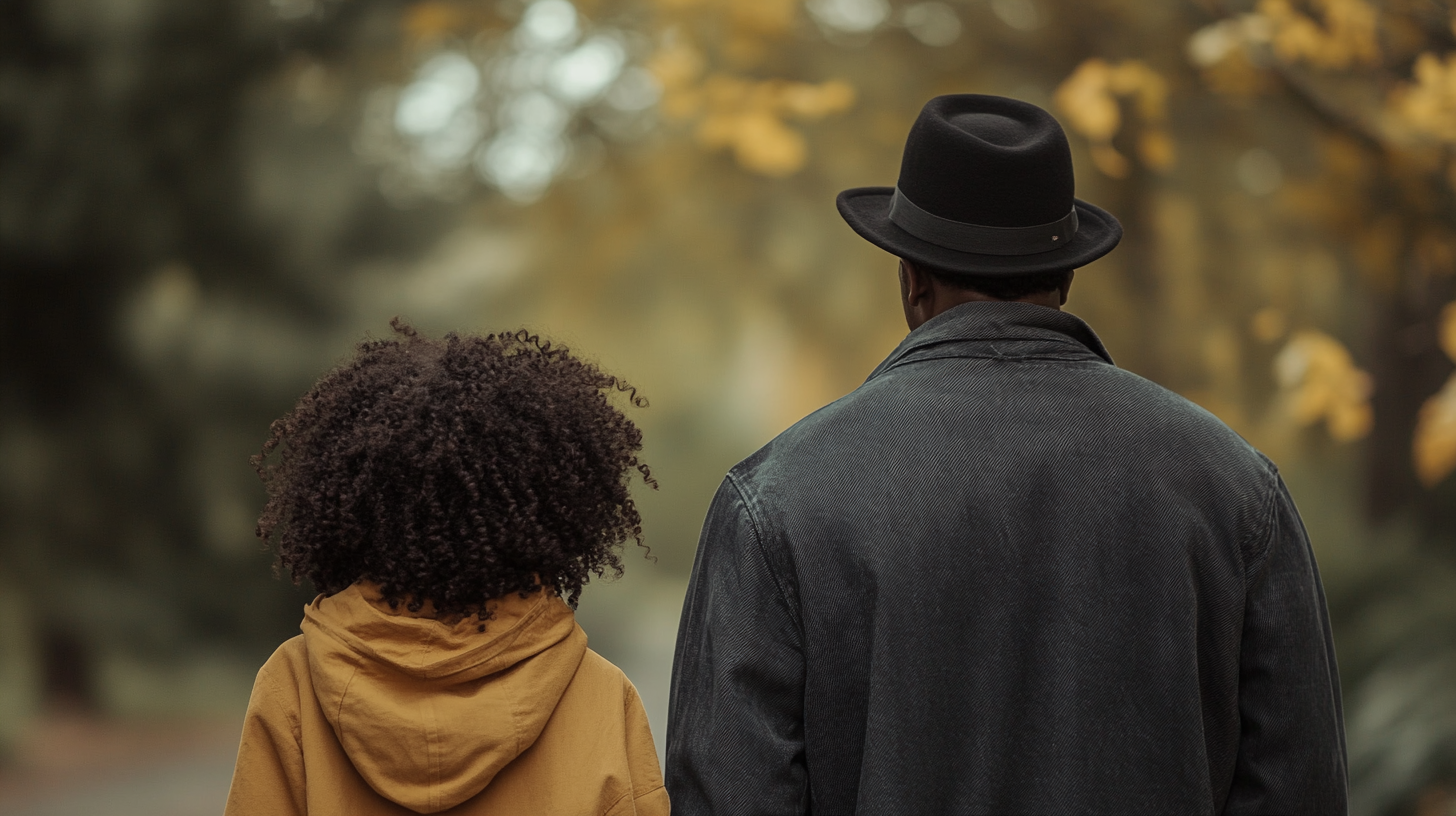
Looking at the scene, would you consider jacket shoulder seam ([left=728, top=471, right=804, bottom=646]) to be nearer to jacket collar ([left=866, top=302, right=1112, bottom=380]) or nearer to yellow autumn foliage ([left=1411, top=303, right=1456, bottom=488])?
jacket collar ([left=866, top=302, right=1112, bottom=380])

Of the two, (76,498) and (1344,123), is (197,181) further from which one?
(1344,123)

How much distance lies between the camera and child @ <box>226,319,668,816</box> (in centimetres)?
121

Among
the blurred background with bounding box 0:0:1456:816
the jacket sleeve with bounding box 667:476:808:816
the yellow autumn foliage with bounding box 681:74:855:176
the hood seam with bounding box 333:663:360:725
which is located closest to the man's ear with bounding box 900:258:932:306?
the jacket sleeve with bounding box 667:476:808:816

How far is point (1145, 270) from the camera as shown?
370 cm

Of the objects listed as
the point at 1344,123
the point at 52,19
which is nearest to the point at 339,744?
the point at 52,19

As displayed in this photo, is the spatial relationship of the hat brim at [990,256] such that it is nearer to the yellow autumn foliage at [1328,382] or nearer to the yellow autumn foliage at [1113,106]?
the yellow autumn foliage at [1113,106]

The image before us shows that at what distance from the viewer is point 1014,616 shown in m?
1.22

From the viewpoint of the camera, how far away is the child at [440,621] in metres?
1.21

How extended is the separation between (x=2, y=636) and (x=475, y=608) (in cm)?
267

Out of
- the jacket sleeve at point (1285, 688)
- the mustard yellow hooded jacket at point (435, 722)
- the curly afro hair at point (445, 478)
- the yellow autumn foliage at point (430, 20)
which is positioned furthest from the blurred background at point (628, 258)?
the jacket sleeve at point (1285, 688)

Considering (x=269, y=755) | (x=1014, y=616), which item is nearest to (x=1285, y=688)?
(x=1014, y=616)

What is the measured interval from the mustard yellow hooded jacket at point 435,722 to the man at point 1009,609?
10 centimetres

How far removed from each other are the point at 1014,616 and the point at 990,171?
1.48 feet

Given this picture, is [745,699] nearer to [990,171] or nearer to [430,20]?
[990,171]
